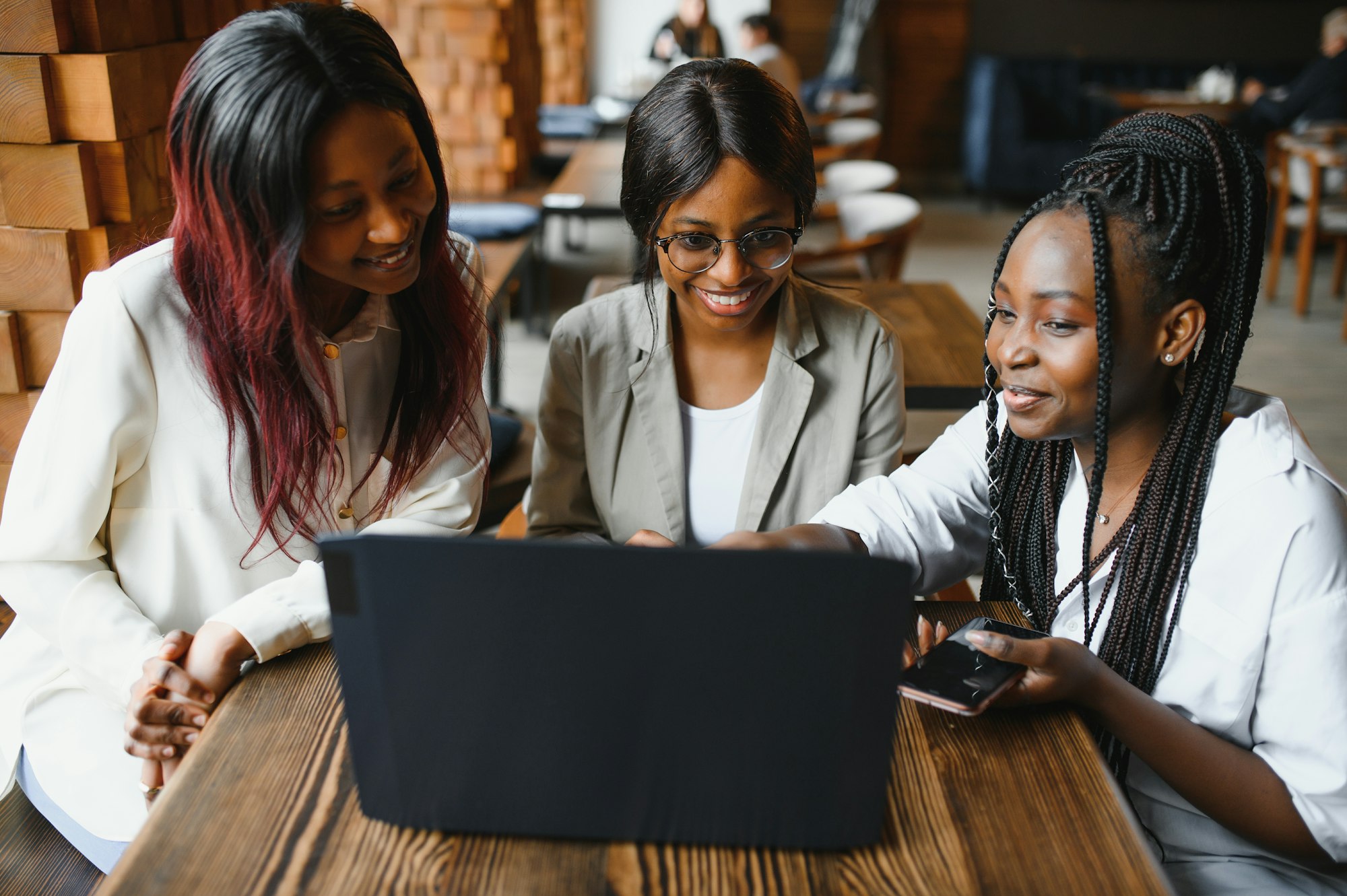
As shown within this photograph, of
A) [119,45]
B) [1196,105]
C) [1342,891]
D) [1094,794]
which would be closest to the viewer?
[1094,794]

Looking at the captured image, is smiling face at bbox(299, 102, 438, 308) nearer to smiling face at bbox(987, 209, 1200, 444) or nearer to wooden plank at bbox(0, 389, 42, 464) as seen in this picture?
wooden plank at bbox(0, 389, 42, 464)

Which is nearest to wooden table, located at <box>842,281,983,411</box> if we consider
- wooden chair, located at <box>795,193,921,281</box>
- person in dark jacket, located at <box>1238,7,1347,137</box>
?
wooden chair, located at <box>795,193,921,281</box>

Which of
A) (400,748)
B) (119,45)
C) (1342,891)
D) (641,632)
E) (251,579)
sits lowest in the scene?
(1342,891)

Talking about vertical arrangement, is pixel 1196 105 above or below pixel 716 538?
above

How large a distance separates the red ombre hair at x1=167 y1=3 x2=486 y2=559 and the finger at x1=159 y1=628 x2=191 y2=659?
0.46ft

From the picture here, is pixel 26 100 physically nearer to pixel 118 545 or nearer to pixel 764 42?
pixel 118 545

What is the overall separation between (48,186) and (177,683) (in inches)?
28.9

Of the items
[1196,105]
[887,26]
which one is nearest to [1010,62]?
[887,26]

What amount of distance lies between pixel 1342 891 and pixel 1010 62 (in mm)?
7422

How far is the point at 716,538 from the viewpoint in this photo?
5.08 ft

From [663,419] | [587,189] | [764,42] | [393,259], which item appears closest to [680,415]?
[663,419]

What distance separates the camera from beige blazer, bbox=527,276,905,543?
1500mm

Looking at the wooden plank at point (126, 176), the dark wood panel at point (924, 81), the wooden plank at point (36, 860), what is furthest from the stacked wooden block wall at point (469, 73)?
the dark wood panel at point (924, 81)

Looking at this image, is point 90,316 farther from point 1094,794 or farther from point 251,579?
point 1094,794
